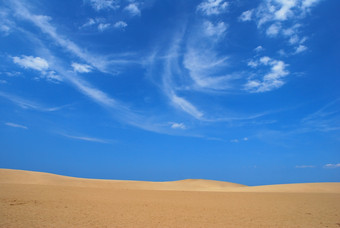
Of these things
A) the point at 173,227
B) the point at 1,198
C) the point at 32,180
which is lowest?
the point at 173,227

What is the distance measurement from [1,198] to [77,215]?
7.95m

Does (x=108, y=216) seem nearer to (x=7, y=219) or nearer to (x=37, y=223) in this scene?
(x=37, y=223)

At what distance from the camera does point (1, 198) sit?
15.6m

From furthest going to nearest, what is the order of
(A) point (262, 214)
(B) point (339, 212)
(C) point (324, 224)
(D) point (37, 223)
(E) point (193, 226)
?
(B) point (339, 212), (A) point (262, 214), (C) point (324, 224), (E) point (193, 226), (D) point (37, 223)

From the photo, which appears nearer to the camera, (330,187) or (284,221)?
(284,221)

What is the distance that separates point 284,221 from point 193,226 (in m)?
5.68

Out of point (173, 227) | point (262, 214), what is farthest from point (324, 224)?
point (173, 227)

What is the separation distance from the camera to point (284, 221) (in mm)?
12367

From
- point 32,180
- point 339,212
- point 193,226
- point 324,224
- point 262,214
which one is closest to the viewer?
point 193,226

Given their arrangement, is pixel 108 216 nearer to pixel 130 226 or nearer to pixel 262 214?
pixel 130 226

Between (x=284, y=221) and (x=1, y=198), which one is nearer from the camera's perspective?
(x=284, y=221)

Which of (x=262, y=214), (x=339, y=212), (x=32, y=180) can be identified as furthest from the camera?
(x=32, y=180)

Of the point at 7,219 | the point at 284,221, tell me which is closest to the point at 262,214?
the point at 284,221

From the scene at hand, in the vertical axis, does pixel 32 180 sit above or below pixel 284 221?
above
